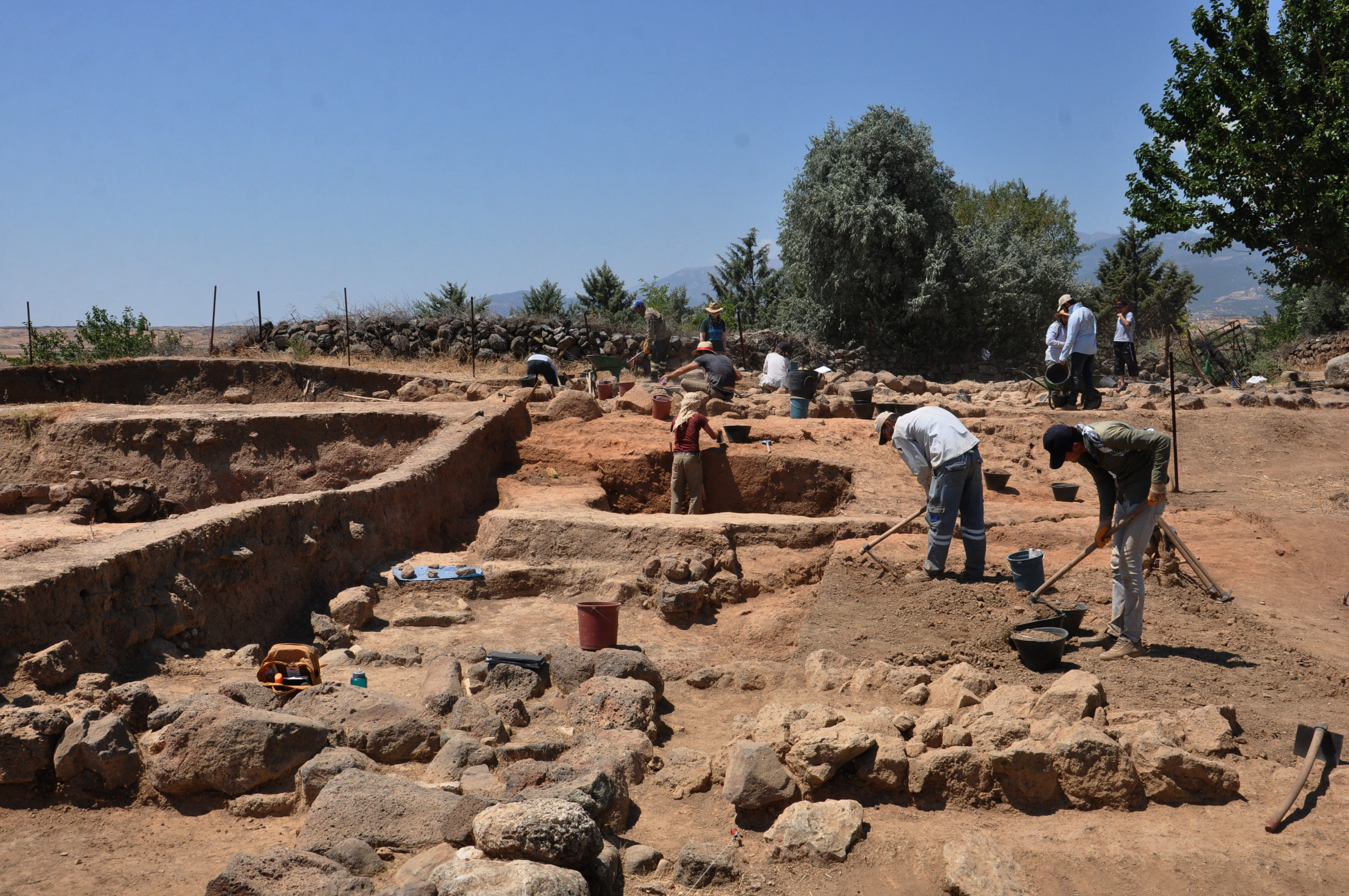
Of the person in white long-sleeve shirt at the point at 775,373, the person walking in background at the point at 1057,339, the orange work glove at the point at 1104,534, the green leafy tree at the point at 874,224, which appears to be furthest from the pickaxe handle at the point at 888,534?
the green leafy tree at the point at 874,224

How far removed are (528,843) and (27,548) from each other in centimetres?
441

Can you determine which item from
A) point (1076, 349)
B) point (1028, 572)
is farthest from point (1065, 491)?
point (1076, 349)

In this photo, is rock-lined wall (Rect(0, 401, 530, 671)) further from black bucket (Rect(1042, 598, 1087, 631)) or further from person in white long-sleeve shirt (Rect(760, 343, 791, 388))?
person in white long-sleeve shirt (Rect(760, 343, 791, 388))

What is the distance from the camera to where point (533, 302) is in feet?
91.2

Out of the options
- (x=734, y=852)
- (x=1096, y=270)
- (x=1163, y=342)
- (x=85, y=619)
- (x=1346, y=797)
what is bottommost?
(x=734, y=852)

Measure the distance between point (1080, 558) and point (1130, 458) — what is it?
69 cm

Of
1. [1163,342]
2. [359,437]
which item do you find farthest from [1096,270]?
[359,437]

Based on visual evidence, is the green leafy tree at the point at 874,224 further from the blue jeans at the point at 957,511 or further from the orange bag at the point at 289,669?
the orange bag at the point at 289,669

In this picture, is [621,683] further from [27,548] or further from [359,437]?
[359,437]

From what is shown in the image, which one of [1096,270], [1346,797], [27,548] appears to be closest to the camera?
[1346,797]

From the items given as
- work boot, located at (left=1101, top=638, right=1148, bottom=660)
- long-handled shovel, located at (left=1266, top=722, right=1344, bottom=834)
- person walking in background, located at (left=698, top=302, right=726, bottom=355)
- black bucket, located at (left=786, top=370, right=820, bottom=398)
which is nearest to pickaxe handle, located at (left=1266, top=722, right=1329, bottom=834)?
long-handled shovel, located at (left=1266, top=722, right=1344, bottom=834)

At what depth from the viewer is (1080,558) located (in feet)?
17.5

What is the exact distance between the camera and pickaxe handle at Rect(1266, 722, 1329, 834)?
10.9 ft

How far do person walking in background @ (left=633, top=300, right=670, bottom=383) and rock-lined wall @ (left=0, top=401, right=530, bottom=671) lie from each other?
6.87 meters
